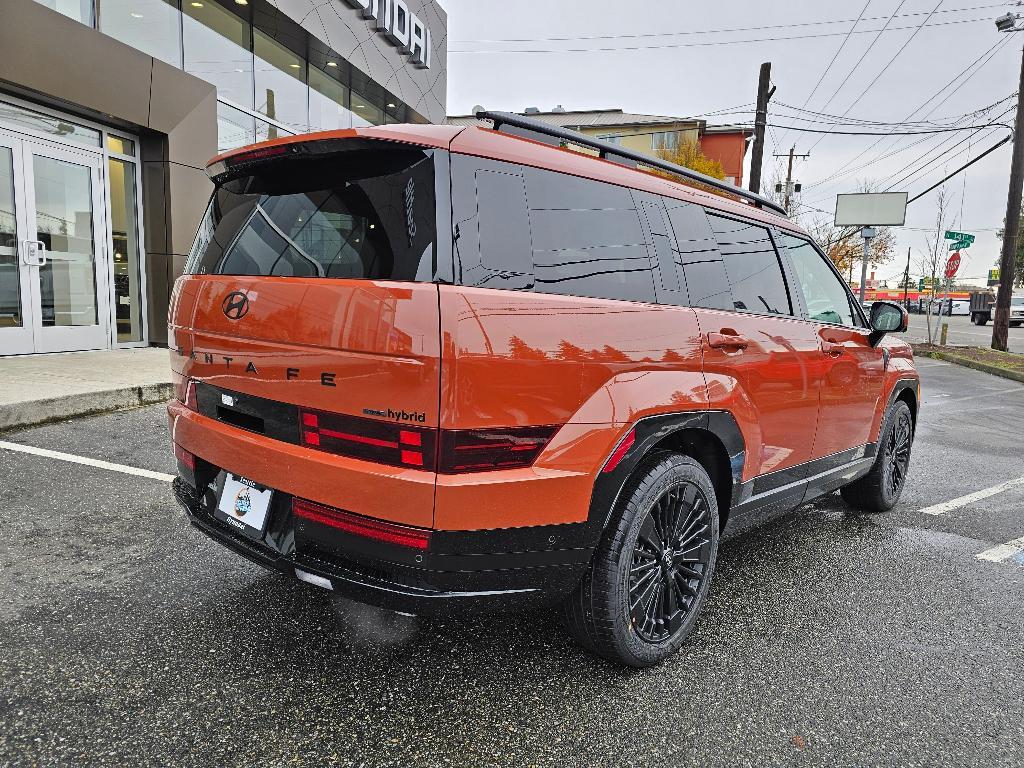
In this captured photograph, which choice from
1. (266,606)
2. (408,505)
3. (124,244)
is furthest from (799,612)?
(124,244)

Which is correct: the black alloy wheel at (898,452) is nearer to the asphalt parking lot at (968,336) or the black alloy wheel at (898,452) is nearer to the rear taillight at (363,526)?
the rear taillight at (363,526)

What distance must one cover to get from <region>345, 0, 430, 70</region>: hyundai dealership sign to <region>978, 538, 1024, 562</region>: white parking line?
13104 millimetres

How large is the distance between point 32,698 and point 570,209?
91.8 inches

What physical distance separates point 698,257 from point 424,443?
59.8 inches

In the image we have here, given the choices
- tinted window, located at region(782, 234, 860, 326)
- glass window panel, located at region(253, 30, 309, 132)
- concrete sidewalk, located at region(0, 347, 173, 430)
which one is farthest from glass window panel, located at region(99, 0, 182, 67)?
tinted window, located at region(782, 234, 860, 326)

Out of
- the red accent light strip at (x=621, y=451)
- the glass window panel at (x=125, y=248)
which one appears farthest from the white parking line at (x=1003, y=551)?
the glass window panel at (x=125, y=248)

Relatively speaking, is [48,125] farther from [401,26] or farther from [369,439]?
[369,439]

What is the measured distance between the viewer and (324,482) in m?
1.94

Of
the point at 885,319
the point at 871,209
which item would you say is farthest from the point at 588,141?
the point at 871,209

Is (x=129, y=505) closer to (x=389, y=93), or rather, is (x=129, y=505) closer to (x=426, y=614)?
(x=426, y=614)

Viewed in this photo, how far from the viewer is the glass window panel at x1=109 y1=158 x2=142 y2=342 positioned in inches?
368

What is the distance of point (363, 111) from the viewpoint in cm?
1459

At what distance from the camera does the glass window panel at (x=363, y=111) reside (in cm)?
1425

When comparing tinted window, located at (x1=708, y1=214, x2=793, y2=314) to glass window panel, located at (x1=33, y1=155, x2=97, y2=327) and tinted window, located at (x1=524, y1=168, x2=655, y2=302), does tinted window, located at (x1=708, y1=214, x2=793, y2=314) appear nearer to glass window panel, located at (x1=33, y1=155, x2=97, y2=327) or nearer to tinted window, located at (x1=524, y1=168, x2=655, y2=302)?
tinted window, located at (x1=524, y1=168, x2=655, y2=302)
